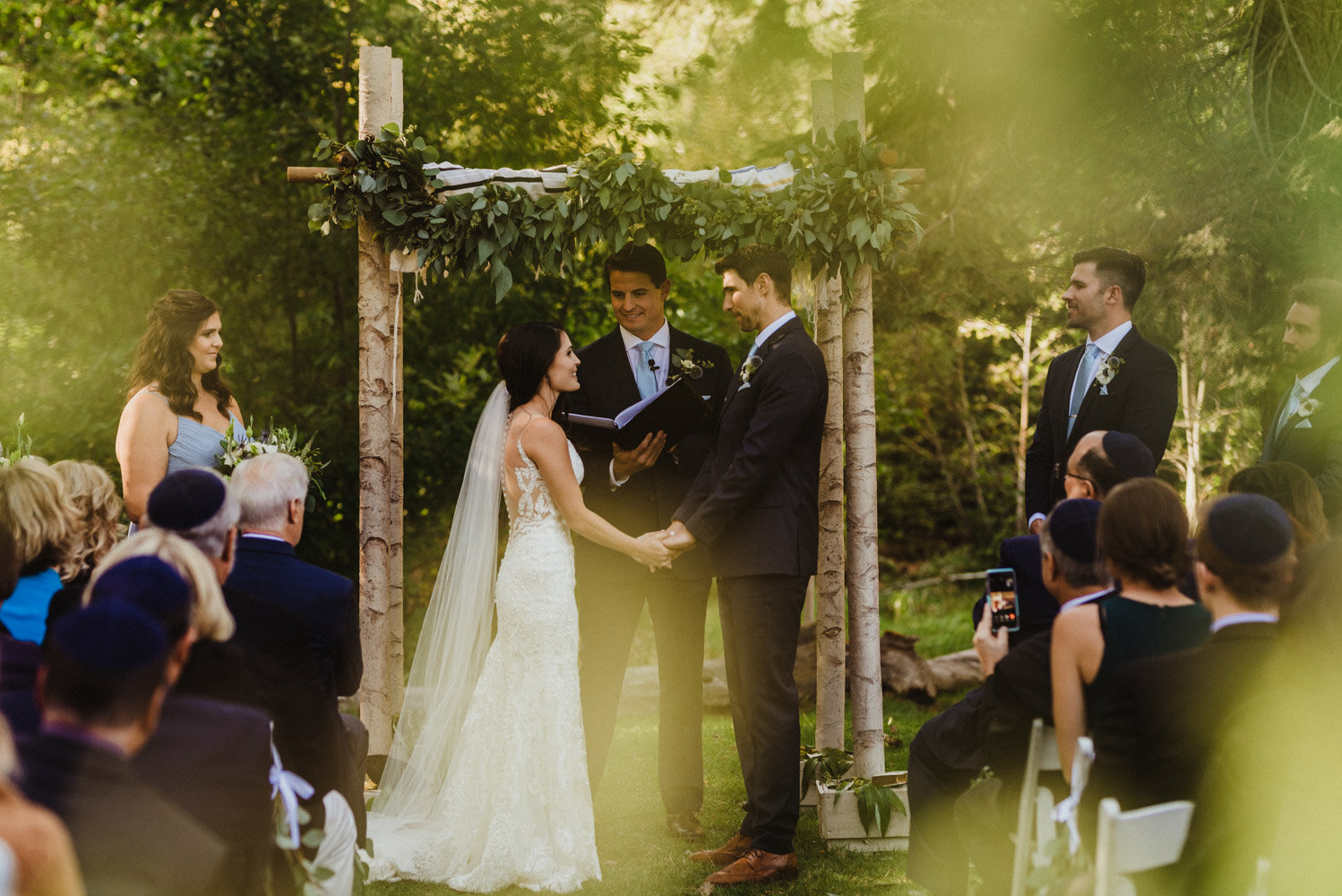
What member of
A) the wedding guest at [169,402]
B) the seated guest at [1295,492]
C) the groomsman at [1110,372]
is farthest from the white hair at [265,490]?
the seated guest at [1295,492]

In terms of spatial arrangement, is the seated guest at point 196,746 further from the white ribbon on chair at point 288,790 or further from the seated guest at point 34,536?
the seated guest at point 34,536

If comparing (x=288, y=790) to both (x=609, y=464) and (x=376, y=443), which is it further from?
(x=609, y=464)

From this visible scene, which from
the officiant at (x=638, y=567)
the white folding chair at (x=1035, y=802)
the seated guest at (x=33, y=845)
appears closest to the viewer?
the seated guest at (x=33, y=845)

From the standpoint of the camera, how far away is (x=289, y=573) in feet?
8.98

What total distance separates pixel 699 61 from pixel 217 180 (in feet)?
11.0

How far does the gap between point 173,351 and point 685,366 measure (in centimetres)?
199

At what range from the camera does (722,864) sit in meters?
4.02

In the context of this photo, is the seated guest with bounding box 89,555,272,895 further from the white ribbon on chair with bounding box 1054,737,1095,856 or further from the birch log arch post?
the birch log arch post

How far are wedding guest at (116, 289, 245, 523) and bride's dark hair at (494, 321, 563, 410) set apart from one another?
1096 millimetres

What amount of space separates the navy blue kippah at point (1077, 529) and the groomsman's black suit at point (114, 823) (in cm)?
195

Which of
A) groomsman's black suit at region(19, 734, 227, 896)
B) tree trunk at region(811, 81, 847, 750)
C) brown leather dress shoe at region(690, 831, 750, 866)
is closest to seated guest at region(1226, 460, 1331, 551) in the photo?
tree trunk at region(811, 81, 847, 750)

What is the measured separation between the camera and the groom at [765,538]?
391 cm

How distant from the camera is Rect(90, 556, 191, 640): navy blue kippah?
1.95 metres

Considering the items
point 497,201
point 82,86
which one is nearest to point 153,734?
point 497,201
